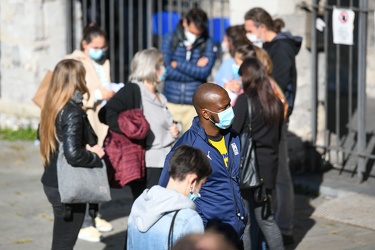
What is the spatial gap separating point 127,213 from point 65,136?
2264mm

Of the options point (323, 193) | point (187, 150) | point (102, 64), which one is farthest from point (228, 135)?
point (323, 193)

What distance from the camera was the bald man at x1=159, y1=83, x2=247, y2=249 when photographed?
510cm

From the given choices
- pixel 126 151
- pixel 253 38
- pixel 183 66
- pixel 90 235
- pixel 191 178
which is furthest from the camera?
pixel 183 66

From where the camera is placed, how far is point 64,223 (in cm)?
614

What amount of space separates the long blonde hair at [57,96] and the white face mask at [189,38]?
8.53 ft

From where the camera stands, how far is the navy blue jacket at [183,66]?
28.1 feet

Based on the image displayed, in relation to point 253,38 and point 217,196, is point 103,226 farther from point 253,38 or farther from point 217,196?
point 217,196

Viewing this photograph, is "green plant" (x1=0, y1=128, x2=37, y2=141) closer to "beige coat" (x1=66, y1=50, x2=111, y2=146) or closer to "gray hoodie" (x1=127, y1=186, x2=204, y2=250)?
"beige coat" (x1=66, y1=50, x2=111, y2=146)

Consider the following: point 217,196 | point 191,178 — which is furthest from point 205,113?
point 191,178

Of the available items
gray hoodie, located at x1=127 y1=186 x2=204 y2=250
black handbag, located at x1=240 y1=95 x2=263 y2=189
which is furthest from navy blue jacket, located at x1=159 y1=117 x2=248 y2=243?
black handbag, located at x1=240 y1=95 x2=263 y2=189

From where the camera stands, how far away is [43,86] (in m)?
7.47

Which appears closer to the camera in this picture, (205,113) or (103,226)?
(205,113)

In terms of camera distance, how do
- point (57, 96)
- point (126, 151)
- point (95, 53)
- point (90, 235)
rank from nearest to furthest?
point (57, 96)
point (126, 151)
point (90, 235)
point (95, 53)

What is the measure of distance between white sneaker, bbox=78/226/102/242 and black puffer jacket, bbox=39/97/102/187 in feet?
4.10
